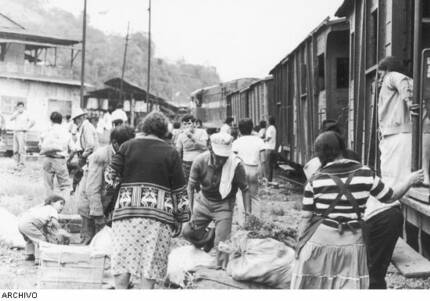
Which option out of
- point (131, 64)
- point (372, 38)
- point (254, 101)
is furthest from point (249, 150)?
point (131, 64)

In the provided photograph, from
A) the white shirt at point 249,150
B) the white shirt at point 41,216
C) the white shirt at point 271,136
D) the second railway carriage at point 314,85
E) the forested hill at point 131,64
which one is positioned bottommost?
the white shirt at point 41,216

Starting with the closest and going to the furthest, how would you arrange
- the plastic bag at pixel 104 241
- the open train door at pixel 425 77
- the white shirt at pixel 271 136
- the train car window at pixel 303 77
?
the open train door at pixel 425 77 → the plastic bag at pixel 104 241 → the train car window at pixel 303 77 → the white shirt at pixel 271 136

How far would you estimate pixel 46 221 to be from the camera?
6387 mm

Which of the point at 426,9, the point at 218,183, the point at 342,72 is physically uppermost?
the point at 426,9

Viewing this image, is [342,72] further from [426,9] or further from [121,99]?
[121,99]

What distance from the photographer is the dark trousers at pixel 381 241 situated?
4.41 meters

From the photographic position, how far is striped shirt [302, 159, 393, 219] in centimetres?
368

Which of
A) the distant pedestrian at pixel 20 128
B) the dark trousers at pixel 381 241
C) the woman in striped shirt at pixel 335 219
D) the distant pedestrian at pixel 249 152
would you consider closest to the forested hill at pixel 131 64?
the distant pedestrian at pixel 20 128

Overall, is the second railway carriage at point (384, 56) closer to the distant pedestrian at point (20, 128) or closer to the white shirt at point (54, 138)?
the white shirt at point (54, 138)

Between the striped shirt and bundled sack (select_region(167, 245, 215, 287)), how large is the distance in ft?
6.70

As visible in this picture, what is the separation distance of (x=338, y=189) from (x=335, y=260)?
0.44 meters

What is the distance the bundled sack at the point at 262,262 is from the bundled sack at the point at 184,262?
68 centimetres

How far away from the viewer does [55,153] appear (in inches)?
347

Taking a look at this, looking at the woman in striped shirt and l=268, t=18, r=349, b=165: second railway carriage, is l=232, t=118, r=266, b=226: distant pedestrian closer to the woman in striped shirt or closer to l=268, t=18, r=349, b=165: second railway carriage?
l=268, t=18, r=349, b=165: second railway carriage
